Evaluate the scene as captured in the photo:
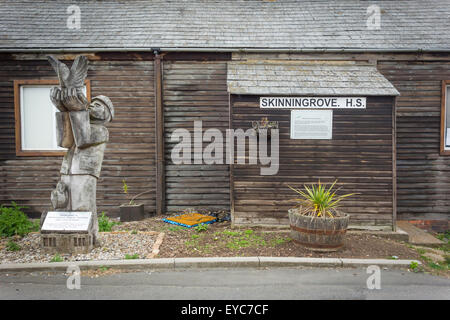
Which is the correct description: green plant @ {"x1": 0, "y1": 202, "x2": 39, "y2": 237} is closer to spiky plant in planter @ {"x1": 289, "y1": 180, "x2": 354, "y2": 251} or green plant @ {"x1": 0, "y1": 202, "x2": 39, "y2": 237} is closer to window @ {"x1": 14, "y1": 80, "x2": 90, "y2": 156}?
window @ {"x1": 14, "y1": 80, "x2": 90, "y2": 156}

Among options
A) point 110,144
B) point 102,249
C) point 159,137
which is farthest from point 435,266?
point 110,144

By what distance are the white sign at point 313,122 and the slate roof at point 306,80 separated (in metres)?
0.45

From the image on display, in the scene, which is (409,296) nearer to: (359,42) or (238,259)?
(238,259)

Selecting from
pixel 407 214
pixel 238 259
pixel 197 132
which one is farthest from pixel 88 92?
pixel 407 214

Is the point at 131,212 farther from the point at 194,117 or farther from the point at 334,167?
the point at 334,167

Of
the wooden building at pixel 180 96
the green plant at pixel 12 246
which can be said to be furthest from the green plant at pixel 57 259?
the wooden building at pixel 180 96

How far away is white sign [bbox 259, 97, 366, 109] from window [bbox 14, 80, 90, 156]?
17.4ft

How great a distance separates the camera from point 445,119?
938cm

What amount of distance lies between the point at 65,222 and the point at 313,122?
545 centimetres

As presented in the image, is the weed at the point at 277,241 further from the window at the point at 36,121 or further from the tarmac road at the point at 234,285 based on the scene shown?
the window at the point at 36,121

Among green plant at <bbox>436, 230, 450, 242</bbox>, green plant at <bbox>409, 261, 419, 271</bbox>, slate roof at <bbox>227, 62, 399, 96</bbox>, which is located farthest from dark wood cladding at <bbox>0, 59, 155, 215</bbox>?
green plant at <bbox>436, 230, 450, 242</bbox>

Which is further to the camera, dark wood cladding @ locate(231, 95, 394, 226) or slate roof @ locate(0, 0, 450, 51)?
slate roof @ locate(0, 0, 450, 51)

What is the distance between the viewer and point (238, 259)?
19.1ft

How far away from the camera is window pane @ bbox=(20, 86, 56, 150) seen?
957 centimetres
